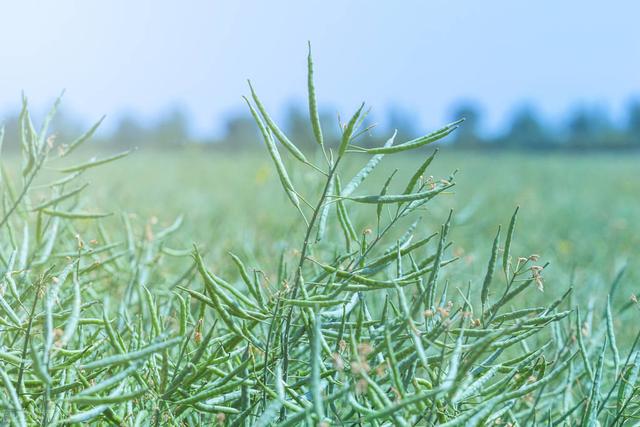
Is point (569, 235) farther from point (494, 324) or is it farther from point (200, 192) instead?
point (494, 324)

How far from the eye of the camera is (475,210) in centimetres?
265

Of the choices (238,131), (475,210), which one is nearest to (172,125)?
(238,131)

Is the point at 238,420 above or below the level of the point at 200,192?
above

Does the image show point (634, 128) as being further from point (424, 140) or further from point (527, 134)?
point (424, 140)

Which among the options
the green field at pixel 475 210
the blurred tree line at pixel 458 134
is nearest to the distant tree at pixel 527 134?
the blurred tree line at pixel 458 134

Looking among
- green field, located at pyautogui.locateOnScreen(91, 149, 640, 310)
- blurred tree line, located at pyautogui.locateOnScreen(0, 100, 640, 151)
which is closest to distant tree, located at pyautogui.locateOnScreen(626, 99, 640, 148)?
blurred tree line, located at pyautogui.locateOnScreen(0, 100, 640, 151)

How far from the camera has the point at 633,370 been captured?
0.49 meters

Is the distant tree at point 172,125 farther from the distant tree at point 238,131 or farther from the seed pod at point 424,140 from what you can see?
the seed pod at point 424,140

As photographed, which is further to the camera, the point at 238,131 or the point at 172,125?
the point at 172,125

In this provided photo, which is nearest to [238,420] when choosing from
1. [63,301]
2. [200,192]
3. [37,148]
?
[63,301]

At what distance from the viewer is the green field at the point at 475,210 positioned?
54.7 inches

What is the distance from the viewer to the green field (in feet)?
4.56

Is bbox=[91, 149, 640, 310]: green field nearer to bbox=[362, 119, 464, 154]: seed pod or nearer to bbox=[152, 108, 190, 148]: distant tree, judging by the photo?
bbox=[362, 119, 464, 154]: seed pod

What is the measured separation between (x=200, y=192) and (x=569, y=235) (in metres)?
1.80
